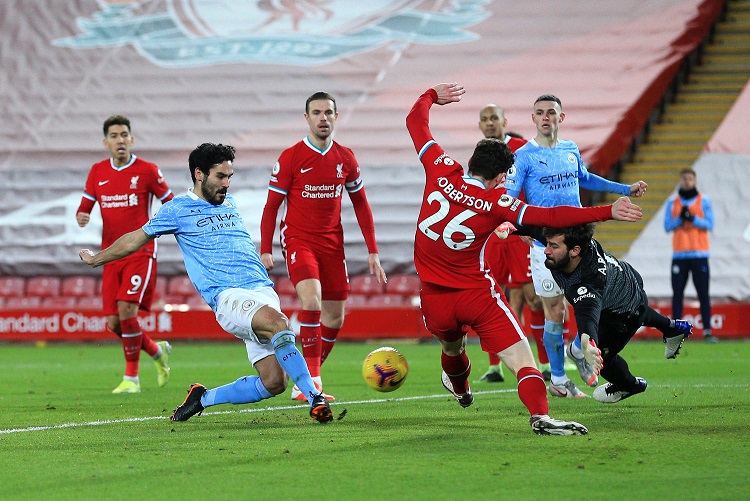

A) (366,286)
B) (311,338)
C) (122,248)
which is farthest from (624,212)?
(366,286)

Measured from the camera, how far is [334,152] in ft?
30.4

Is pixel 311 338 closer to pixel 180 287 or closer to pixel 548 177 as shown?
pixel 548 177

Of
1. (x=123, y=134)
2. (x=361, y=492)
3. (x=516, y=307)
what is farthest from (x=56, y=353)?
(x=361, y=492)

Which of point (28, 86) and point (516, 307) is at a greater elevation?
point (28, 86)

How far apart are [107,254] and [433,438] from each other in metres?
2.40

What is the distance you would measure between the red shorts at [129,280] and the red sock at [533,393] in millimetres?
4822

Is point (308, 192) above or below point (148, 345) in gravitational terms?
above

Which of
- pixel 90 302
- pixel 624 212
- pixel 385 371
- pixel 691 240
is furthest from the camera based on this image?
pixel 90 302

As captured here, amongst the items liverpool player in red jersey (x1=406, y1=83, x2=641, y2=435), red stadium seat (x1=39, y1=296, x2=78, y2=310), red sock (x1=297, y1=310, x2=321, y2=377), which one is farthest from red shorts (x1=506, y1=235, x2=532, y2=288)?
red stadium seat (x1=39, y1=296, x2=78, y2=310)

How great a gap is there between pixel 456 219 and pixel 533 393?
1.15 metres

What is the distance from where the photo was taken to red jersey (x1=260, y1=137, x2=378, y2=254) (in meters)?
9.14

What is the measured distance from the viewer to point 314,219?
922 centimetres

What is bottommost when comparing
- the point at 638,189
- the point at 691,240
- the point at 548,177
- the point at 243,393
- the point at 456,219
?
the point at 243,393

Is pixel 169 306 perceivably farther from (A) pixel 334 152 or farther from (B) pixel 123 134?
(A) pixel 334 152
